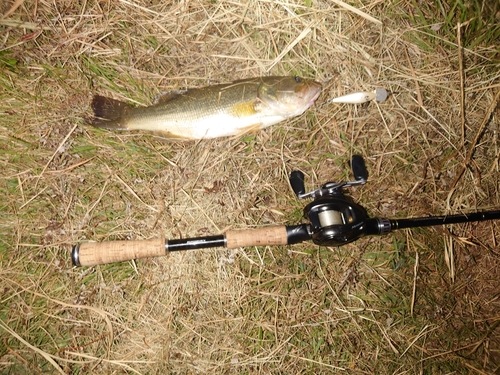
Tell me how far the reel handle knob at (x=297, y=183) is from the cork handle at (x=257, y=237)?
28cm

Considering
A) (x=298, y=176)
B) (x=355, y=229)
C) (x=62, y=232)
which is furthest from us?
(x=62, y=232)

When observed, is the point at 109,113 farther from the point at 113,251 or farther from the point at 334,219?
the point at 334,219

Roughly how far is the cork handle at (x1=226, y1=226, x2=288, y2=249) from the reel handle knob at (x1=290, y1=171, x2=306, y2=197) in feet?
0.92

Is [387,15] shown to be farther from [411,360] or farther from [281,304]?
[411,360]

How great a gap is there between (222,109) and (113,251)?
131cm

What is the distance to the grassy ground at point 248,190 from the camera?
7.92 feet

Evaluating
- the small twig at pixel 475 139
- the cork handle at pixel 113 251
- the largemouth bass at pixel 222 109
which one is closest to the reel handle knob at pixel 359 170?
the largemouth bass at pixel 222 109

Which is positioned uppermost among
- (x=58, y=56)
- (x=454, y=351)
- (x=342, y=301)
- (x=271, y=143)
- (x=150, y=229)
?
(x=58, y=56)

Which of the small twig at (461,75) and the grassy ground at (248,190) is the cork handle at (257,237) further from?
the small twig at (461,75)

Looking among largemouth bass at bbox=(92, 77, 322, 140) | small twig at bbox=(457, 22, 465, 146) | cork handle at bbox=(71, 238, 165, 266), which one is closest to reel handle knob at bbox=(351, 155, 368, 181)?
largemouth bass at bbox=(92, 77, 322, 140)

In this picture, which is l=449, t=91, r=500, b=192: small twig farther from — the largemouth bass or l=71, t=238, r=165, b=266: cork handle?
l=71, t=238, r=165, b=266: cork handle

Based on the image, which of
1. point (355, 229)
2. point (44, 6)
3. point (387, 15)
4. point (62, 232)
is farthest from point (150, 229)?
point (387, 15)

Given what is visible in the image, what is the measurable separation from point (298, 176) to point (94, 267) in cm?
176

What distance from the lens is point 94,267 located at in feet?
8.00
